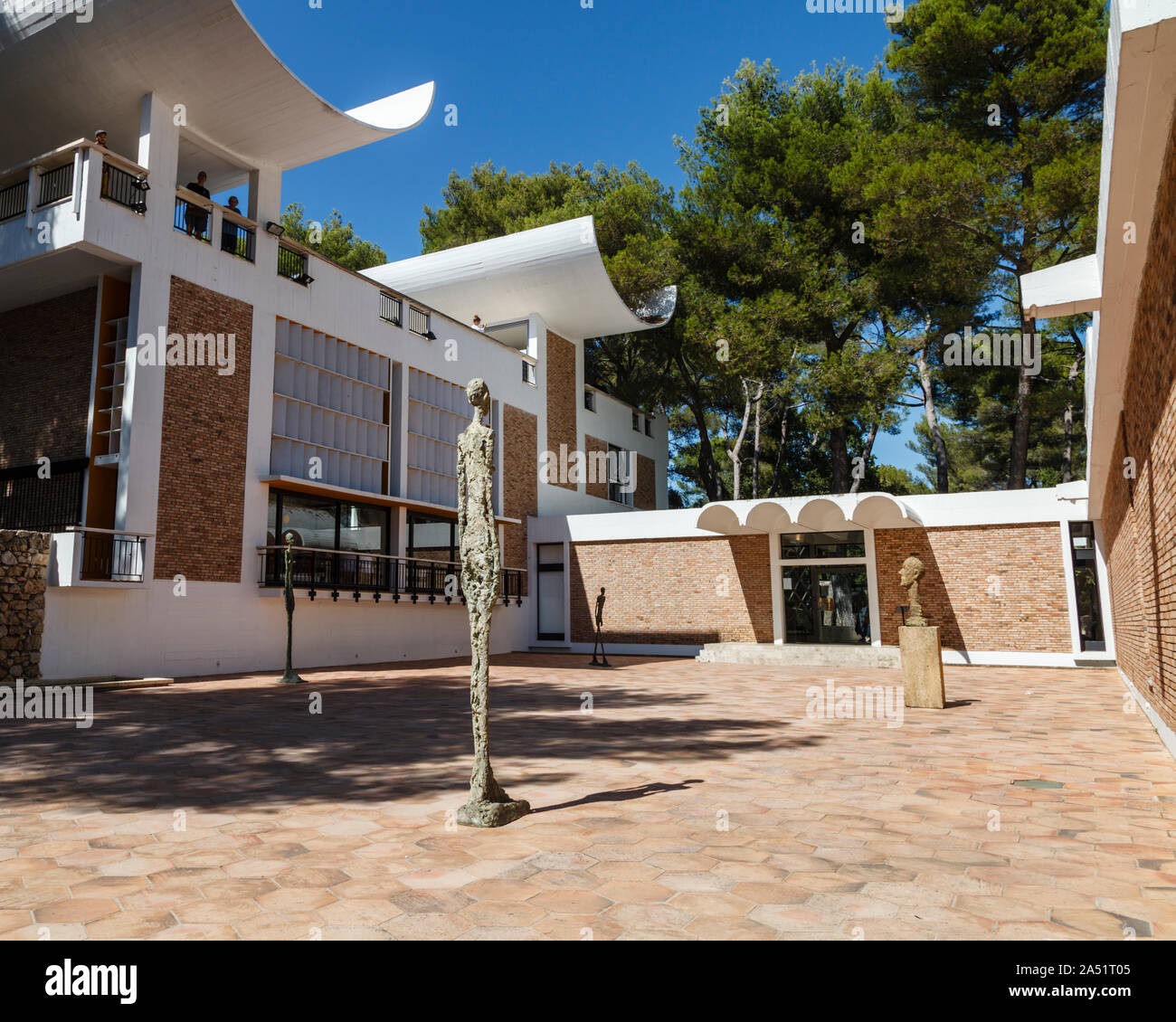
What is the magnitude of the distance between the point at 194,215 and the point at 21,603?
7.72 metres

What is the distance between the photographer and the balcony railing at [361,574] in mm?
15242

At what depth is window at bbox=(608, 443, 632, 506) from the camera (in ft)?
93.8

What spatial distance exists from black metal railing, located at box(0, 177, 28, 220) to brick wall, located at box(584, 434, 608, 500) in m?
16.6

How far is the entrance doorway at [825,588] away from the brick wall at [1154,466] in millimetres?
8777

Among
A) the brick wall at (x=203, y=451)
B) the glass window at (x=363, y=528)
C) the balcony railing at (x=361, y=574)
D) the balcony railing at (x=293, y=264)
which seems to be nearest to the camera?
the brick wall at (x=203, y=451)

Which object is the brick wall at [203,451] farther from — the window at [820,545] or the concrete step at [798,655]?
the window at [820,545]

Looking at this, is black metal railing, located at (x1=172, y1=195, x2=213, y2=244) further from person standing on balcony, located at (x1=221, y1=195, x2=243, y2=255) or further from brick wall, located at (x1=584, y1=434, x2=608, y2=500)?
brick wall, located at (x1=584, y1=434, x2=608, y2=500)

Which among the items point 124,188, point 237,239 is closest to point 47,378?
point 124,188

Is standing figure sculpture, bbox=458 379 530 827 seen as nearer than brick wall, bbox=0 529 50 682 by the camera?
Yes

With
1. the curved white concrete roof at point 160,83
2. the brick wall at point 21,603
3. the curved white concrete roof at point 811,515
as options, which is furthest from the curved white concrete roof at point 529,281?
the brick wall at point 21,603

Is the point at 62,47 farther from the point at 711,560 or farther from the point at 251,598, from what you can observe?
the point at 711,560

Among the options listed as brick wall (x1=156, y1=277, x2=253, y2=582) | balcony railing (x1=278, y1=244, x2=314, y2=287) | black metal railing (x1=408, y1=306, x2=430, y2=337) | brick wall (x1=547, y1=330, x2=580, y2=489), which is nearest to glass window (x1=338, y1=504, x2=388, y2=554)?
brick wall (x1=156, y1=277, x2=253, y2=582)
